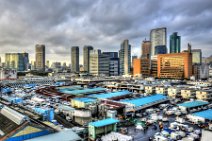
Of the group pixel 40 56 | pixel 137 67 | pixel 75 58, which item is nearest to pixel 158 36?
pixel 75 58

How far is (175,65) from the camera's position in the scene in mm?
55750

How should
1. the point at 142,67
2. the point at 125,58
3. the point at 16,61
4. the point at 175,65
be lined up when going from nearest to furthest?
the point at 175,65 < the point at 142,67 < the point at 125,58 < the point at 16,61

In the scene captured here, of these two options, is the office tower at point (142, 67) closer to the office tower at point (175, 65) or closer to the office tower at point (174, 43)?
the office tower at point (175, 65)

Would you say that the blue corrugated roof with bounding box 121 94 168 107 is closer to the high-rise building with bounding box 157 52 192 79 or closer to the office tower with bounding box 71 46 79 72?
the high-rise building with bounding box 157 52 192 79

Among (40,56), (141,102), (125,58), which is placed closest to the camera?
(141,102)

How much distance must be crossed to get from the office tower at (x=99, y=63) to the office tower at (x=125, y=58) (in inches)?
874

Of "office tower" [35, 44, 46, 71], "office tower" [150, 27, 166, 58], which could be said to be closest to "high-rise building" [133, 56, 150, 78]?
"office tower" [35, 44, 46, 71]

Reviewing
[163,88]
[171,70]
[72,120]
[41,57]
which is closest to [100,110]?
[72,120]

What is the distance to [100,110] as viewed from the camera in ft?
66.3

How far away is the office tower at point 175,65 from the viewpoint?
176 ft

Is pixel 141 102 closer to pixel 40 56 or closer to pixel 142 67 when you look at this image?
pixel 142 67

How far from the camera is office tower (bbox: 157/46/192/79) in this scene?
53719 millimetres

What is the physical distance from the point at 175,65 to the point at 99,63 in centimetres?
2896

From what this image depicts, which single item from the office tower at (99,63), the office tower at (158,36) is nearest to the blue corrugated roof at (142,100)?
the office tower at (99,63)
